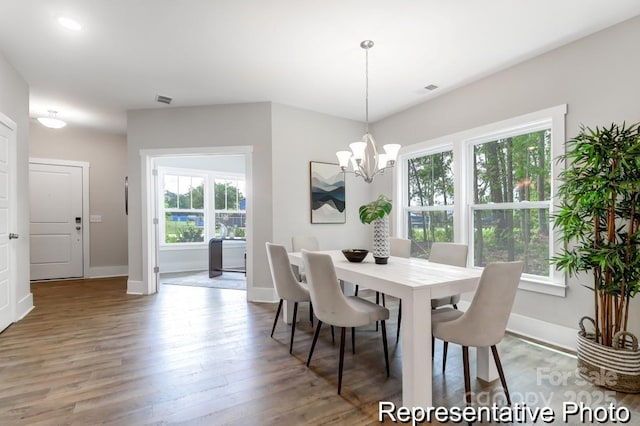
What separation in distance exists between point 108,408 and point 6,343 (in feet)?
5.74

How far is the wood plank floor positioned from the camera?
5.71 ft

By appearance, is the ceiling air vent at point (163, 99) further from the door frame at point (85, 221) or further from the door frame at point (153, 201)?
the door frame at point (85, 221)

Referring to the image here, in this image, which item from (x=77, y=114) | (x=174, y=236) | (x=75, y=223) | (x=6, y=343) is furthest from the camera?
(x=174, y=236)

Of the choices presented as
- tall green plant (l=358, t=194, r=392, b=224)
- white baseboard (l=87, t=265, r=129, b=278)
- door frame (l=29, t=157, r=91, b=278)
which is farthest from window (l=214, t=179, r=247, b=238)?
tall green plant (l=358, t=194, r=392, b=224)

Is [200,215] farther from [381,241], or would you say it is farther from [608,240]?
[608,240]

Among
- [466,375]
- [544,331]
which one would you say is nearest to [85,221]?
[466,375]

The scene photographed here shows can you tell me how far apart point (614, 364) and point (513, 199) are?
64.6 inches

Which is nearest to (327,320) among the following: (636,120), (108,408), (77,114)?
(108,408)

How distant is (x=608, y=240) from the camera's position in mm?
2061

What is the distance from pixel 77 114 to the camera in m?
4.66

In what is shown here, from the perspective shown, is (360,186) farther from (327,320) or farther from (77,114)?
(77,114)

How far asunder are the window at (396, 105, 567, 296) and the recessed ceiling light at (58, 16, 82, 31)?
12.1 feet

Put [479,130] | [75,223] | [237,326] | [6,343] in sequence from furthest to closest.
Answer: [75,223], [479,130], [237,326], [6,343]

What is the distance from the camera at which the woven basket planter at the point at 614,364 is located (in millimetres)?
1950
